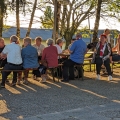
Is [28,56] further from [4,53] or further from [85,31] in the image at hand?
[85,31]

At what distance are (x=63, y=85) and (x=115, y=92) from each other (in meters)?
1.82

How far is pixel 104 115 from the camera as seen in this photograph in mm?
6625

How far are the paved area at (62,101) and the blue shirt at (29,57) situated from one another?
2.06 ft

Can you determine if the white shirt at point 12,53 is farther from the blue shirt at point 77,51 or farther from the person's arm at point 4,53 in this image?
the blue shirt at point 77,51

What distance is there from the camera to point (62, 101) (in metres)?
8.06

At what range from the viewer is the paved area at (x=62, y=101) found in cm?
660

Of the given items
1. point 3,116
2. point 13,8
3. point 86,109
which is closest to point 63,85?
point 86,109

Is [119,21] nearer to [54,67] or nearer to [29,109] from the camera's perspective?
[54,67]

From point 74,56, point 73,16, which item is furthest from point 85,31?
point 74,56

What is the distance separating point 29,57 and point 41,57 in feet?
3.26

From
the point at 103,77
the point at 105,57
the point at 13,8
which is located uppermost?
the point at 13,8

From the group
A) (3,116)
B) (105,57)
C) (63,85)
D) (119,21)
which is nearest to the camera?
(3,116)

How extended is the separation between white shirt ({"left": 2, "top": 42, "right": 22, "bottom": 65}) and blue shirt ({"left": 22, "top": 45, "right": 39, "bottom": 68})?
25 cm

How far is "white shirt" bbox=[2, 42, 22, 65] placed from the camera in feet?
32.6
